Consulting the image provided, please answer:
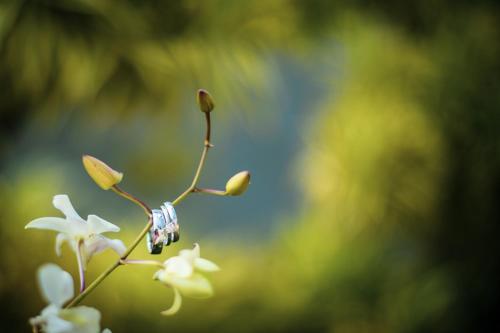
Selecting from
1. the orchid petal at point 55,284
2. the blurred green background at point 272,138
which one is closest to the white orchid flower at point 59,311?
the orchid petal at point 55,284

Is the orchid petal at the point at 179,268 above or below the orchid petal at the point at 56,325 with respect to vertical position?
above

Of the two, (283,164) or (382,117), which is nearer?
(382,117)

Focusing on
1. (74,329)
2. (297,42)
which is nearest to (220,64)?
(297,42)

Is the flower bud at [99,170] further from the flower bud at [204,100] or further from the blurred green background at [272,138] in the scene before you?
the blurred green background at [272,138]

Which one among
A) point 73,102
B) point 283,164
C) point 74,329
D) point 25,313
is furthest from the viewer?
point 283,164

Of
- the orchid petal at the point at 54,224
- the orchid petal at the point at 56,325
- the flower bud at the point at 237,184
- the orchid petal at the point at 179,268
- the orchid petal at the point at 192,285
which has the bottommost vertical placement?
the orchid petal at the point at 56,325

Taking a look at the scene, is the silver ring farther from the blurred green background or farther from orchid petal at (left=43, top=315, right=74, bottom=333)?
the blurred green background

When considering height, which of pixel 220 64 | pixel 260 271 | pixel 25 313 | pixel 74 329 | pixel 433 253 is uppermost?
pixel 220 64

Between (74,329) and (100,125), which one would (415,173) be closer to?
(100,125)
